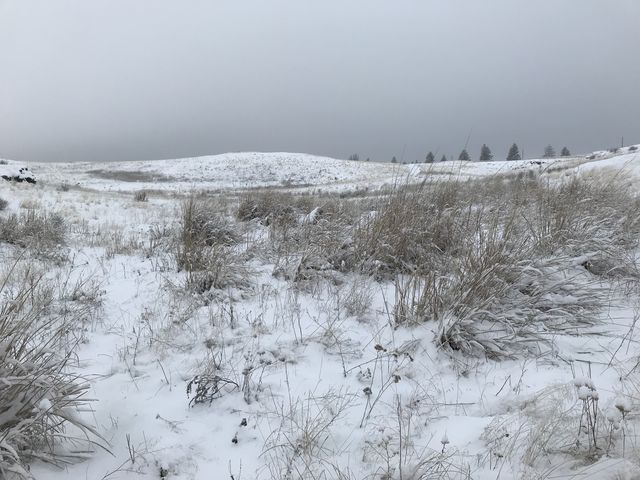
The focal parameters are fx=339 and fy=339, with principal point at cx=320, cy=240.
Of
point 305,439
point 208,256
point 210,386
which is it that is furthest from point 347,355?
point 208,256

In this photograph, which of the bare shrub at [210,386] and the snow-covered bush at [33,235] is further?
the snow-covered bush at [33,235]

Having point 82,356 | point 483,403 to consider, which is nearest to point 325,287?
point 483,403

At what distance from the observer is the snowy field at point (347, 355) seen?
1503mm

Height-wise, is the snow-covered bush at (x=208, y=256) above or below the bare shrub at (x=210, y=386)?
above

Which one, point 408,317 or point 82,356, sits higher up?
point 408,317

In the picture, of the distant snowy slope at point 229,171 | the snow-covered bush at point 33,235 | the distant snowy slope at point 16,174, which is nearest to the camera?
the snow-covered bush at point 33,235

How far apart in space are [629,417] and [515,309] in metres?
1.05

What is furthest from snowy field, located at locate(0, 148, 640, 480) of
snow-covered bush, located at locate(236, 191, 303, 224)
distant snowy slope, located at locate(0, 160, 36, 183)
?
distant snowy slope, located at locate(0, 160, 36, 183)

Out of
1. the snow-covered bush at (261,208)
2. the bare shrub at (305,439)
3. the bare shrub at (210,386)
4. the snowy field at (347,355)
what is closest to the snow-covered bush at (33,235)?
the snowy field at (347,355)

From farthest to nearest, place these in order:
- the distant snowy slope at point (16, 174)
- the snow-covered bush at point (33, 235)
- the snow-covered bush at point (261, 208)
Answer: the distant snowy slope at point (16, 174) → the snow-covered bush at point (261, 208) → the snow-covered bush at point (33, 235)

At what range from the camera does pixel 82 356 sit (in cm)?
235

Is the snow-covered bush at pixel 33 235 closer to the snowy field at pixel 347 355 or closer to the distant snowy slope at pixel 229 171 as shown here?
the snowy field at pixel 347 355

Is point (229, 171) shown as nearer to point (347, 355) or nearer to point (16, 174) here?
point (16, 174)

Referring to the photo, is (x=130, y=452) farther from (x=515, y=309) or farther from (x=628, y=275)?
A: (x=628, y=275)
